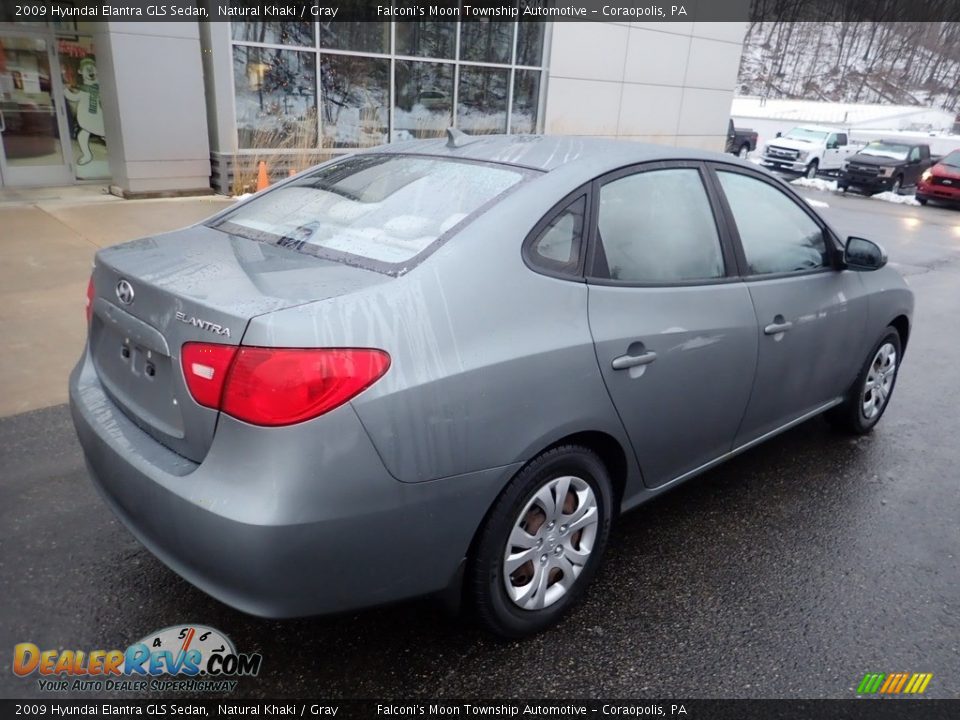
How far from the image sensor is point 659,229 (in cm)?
288

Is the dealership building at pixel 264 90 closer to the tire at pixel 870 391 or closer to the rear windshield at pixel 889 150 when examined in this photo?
the tire at pixel 870 391

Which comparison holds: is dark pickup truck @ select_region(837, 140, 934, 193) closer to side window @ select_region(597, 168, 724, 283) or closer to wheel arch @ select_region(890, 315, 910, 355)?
wheel arch @ select_region(890, 315, 910, 355)

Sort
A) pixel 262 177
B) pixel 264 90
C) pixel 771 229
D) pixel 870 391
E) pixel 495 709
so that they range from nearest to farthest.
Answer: pixel 495 709, pixel 771 229, pixel 870 391, pixel 262 177, pixel 264 90

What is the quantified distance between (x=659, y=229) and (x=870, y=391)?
2.27 metres

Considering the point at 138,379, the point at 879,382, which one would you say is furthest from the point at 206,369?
the point at 879,382

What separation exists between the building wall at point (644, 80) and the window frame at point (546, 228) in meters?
13.6

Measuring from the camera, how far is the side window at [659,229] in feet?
8.82

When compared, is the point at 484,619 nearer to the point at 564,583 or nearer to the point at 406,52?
the point at 564,583

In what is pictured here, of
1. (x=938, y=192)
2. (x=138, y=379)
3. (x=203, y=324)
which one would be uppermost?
(x=203, y=324)

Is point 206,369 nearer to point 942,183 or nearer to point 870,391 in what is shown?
point 870,391

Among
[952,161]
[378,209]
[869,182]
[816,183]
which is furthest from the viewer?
[816,183]

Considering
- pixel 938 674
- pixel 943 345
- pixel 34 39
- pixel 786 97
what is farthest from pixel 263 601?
pixel 786 97

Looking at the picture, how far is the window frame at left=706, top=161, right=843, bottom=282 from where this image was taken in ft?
10.4

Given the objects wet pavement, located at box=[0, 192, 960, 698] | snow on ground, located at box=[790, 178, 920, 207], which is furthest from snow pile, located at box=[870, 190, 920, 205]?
wet pavement, located at box=[0, 192, 960, 698]
